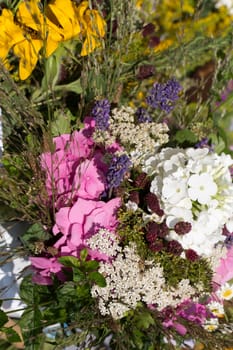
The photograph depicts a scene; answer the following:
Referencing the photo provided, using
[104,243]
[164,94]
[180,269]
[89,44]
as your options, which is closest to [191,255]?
[180,269]

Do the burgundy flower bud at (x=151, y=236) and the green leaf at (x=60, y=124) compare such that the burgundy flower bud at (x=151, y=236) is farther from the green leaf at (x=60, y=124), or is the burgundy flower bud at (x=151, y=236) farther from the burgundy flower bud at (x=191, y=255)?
the green leaf at (x=60, y=124)

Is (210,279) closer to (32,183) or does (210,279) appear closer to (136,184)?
(136,184)

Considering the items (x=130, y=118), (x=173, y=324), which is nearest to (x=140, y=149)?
(x=130, y=118)

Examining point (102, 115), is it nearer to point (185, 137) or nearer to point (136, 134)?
point (136, 134)

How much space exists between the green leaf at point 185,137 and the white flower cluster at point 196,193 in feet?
0.27

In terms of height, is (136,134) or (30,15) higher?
(30,15)

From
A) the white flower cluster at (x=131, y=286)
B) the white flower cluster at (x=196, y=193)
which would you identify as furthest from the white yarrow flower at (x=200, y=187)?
the white flower cluster at (x=131, y=286)

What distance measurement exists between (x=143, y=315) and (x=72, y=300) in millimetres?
101

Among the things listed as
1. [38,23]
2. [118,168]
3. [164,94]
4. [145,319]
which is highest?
[38,23]

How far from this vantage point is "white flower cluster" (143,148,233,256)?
2.33 feet

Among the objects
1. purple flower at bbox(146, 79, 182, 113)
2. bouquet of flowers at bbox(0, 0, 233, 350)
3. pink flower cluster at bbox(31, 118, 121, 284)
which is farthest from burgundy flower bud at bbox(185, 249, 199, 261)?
purple flower at bbox(146, 79, 182, 113)

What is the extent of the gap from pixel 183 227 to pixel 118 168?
0.37 feet

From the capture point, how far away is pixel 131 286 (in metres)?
0.71

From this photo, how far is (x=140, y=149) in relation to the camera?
0.74m
